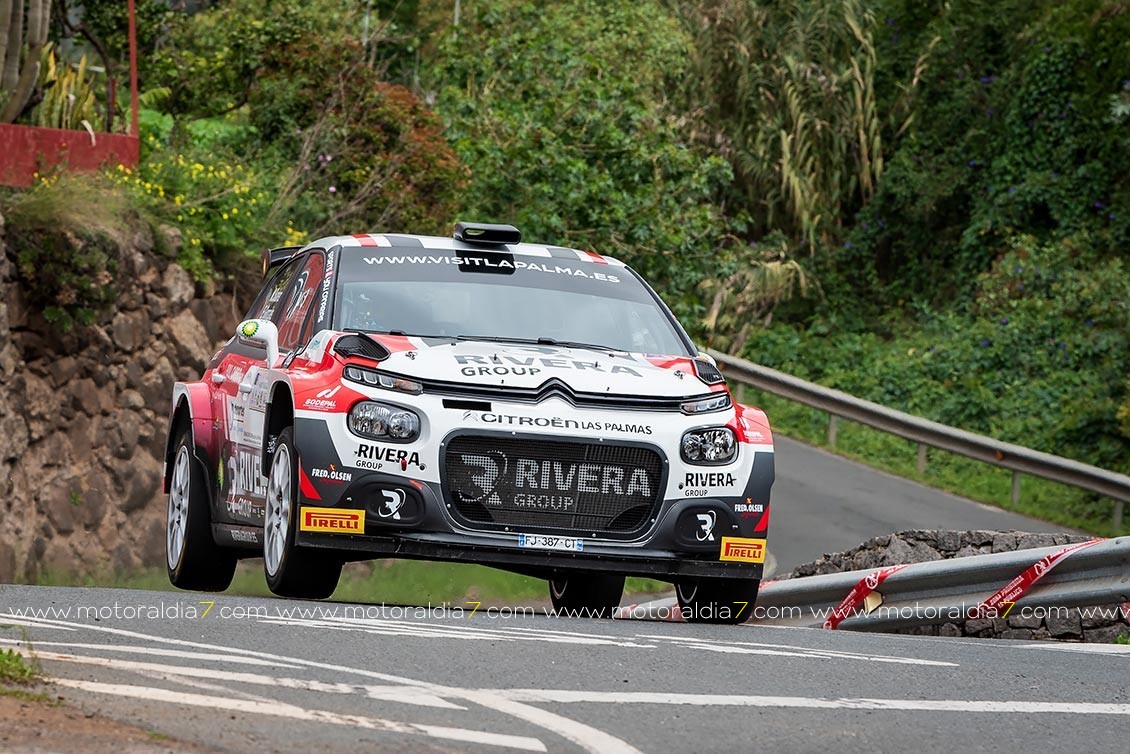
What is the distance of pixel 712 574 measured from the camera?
888cm

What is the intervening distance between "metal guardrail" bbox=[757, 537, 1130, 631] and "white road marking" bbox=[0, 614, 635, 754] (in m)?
4.55

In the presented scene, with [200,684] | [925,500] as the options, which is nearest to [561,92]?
[925,500]

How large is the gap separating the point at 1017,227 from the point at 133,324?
18450mm

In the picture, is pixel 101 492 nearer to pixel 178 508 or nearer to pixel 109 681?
pixel 178 508

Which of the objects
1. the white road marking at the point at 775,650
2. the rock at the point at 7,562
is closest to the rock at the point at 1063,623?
the white road marking at the point at 775,650

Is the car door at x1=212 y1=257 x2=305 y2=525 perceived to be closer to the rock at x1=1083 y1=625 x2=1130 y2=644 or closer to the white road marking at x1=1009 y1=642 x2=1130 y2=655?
the white road marking at x1=1009 y1=642 x2=1130 y2=655

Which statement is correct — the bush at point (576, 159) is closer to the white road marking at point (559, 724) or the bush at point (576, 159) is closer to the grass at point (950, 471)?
the grass at point (950, 471)

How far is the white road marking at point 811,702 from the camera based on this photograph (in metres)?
6.04

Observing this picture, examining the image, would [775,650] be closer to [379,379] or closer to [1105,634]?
[379,379]

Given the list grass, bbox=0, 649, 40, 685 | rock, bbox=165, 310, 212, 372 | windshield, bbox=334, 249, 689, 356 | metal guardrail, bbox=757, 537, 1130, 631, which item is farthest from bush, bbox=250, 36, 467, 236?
grass, bbox=0, 649, 40, 685

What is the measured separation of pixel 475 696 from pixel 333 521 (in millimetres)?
2675

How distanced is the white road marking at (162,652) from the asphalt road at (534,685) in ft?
0.05

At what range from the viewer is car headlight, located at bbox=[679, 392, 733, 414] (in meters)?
8.79

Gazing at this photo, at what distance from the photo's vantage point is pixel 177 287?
55.4ft
